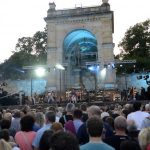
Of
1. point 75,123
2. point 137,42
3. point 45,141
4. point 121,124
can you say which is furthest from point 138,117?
point 137,42

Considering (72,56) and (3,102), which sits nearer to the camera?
(3,102)

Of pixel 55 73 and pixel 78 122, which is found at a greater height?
pixel 55 73

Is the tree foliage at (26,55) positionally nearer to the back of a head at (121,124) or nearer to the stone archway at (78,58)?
the stone archway at (78,58)

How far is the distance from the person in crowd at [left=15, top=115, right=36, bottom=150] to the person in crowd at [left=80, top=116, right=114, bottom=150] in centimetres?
182

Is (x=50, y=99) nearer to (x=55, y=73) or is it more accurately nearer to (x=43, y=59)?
(x=55, y=73)

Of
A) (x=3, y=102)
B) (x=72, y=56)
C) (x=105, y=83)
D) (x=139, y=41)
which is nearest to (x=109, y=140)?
(x=3, y=102)

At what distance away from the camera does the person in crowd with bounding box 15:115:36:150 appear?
22.6ft

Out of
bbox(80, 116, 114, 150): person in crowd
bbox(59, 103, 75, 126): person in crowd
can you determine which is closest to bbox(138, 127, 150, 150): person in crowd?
bbox(80, 116, 114, 150): person in crowd

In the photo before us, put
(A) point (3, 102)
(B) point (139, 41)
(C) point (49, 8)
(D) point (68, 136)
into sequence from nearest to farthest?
(D) point (68, 136)
(A) point (3, 102)
(C) point (49, 8)
(B) point (139, 41)

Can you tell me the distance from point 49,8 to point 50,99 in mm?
13282

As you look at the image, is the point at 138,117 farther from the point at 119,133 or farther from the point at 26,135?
the point at 26,135

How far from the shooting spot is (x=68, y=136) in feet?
12.7

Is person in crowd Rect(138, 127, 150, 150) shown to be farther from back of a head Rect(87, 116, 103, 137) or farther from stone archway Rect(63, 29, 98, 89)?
stone archway Rect(63, 29, 98, 89)

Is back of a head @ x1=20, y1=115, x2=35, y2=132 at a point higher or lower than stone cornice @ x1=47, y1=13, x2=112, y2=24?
lower
